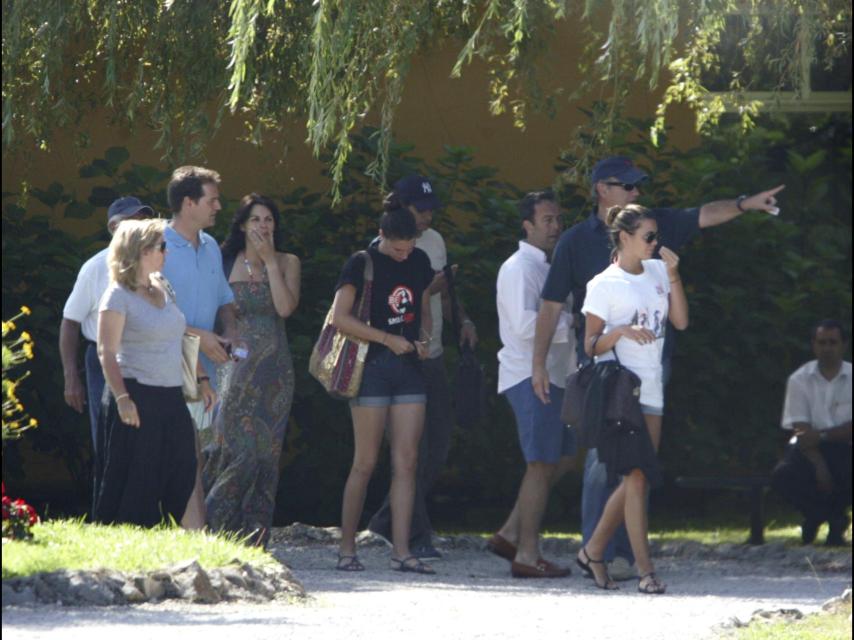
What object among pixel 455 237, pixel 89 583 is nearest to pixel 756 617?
pixel 89 583

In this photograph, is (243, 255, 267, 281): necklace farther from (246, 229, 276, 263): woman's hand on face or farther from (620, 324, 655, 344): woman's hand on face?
(620, 324, 655, 344): woman's hand on face

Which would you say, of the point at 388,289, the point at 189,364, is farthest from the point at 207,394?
the point at 388,289

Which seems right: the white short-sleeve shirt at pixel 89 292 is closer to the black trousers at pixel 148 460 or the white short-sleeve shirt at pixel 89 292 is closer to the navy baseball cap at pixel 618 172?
the black trousers at pixel 148 460

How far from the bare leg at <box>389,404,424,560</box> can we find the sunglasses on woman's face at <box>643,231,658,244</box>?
1.39 meters

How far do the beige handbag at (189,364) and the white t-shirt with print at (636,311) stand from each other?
5.68 feet

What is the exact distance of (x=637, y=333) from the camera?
8156 mm

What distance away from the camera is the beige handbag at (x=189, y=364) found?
26.3ft

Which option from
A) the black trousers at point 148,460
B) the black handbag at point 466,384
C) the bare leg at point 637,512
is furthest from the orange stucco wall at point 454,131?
the bare leg at point 637,512

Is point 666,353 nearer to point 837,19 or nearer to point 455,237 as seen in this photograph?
point 837,19

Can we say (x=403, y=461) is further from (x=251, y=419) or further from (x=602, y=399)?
(x=602, y=399)

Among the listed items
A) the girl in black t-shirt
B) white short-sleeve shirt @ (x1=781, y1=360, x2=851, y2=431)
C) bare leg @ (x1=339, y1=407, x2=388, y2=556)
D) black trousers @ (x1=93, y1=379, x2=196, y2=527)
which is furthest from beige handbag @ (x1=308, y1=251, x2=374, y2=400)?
white short-sleeve shirt @ (x1=781, y1=360, x2=851, y2=431)

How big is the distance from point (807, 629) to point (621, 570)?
2.04 metres

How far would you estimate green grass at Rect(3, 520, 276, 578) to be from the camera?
702 centimetres

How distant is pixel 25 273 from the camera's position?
11.1 m
